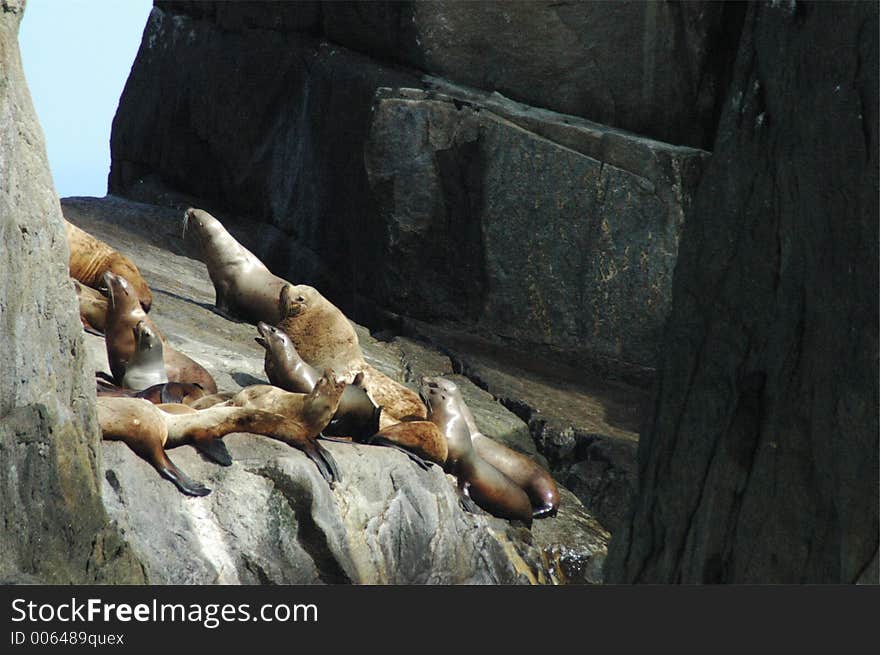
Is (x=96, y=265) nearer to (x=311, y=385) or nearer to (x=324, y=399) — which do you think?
(x=311, y=385)

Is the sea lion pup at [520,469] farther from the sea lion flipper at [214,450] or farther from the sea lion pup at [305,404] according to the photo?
the sea lion flipper at [214,450]

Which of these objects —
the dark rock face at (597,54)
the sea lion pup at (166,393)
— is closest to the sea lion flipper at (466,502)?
the sea lion pup at (166,393)

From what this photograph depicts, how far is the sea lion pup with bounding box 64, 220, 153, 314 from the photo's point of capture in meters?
9.09

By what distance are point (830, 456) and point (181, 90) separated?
1276 cm

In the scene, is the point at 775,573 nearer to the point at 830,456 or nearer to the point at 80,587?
the point at 830,456

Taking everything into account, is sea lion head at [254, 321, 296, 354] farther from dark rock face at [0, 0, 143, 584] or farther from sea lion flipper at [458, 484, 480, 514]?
dark rock face at [0, 0, 143, 584]

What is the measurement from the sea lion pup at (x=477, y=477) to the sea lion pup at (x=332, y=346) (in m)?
0.33

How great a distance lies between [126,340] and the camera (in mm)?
7828

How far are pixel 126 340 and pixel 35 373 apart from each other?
341 centimetres

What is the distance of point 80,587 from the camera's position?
3332mm

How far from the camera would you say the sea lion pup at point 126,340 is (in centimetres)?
775

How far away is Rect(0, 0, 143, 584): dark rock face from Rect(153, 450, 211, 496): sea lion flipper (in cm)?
117

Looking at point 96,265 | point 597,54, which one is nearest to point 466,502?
point 96,265

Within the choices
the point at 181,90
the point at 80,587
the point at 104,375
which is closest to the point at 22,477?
the point at 80,587
